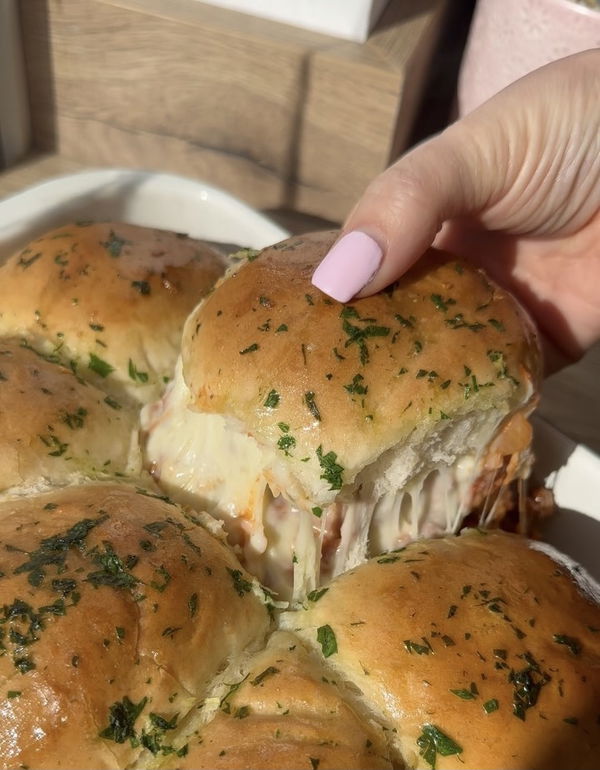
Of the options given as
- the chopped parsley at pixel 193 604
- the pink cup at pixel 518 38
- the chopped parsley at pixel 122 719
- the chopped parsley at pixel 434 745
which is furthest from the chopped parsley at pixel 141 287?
the pink cup at pixel 518 38

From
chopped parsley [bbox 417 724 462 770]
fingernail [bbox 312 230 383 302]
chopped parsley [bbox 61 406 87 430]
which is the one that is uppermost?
fingernail [bbox 312 230 383 302]

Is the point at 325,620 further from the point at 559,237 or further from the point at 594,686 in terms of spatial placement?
the point at 559,237

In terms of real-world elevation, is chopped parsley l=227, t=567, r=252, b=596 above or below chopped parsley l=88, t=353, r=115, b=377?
below

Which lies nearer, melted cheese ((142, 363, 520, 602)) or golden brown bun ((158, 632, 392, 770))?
golden brown bun ((158, 632, 392, 770))

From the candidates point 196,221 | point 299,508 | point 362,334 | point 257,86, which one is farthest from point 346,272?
point 257,86

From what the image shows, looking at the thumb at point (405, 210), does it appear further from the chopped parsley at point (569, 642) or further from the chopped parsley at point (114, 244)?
the chopped parsley at point (569, 642)

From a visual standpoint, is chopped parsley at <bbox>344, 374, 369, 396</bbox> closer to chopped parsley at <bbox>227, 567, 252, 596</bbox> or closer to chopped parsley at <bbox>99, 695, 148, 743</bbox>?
chopped parsley at <bbox>227, 567, 252, 596</bbox>

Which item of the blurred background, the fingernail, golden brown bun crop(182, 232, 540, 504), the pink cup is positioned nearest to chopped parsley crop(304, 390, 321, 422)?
golden brown bun crop(182, 232, 540, 504)

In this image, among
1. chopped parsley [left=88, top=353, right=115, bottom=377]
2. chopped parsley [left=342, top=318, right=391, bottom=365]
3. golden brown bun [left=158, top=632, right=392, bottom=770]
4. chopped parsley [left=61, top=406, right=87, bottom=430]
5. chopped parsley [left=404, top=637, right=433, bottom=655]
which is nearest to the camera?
golden brown bun [left=158, top=632, right=392, bottom=770]
